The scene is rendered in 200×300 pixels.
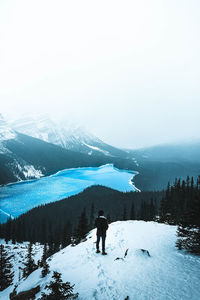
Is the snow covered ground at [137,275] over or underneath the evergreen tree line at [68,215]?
over

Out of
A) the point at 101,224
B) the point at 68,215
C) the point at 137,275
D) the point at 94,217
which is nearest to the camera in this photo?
the point at 137,275

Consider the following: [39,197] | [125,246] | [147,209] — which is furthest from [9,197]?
[125,246]

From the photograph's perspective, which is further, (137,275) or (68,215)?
(68,215)

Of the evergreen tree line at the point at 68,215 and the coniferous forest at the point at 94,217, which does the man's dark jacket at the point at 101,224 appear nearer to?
the coniferous forest at the point at 94,217

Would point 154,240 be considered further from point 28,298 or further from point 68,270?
point 28,298

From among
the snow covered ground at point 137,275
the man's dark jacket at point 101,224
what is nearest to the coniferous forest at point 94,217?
the snow covered ground at point 137,275

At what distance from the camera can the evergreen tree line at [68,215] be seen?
73000mm

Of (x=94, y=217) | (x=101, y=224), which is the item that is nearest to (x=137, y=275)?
(x=101, y=224)

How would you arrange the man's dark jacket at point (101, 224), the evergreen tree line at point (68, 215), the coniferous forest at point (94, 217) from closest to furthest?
the man's dark jacket at point (101, 224)
the coniferous forest at point (94, 217)
the evergreen tree line at point (68, 215)

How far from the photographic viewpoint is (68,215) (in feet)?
373

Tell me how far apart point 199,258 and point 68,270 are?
27.1ft

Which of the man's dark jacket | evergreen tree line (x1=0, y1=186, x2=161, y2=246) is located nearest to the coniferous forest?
evergreen tree line (x1=0, y1=186, x2=161, y2=246)

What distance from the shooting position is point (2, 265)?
81.7 feet

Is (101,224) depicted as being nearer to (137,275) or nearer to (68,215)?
(137,275)
